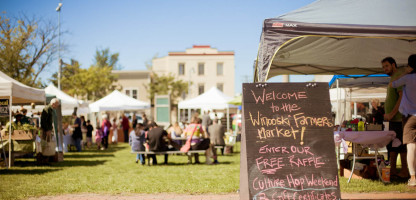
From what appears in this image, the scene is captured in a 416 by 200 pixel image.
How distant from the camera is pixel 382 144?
730 centimetres

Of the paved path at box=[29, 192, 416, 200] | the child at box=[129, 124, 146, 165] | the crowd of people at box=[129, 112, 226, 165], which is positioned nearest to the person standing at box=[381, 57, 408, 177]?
the paved path at box=[29, 192, 416, 200]

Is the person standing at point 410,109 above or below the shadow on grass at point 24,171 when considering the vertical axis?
above

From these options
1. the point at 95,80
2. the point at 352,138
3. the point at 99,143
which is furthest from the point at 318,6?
the point at 95,80

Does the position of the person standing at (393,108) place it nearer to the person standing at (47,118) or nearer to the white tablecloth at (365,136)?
the white tablecloth at (365,136)

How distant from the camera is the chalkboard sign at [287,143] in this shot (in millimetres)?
5109

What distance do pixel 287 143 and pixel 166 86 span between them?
152ft

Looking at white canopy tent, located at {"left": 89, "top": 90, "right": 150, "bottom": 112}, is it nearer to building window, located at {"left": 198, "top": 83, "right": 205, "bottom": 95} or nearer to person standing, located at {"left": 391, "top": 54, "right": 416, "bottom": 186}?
person standing, located at {"left": 391, "top": 54, "right": 416, "bottom": 186}

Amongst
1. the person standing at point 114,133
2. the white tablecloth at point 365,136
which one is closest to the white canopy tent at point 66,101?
the person standing at point 114,133

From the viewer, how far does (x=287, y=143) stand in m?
5.32

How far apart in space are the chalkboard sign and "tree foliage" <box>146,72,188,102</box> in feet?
150

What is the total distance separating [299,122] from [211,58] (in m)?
51.5

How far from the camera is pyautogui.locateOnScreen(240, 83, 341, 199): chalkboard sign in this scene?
511 centimetres

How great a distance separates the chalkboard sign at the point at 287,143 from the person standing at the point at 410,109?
170 centimetres

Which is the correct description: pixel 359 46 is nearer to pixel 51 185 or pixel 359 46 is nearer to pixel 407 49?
pixel 407 49
